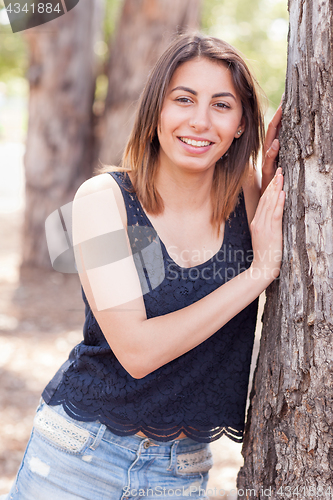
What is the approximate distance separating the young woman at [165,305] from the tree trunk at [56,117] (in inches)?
168

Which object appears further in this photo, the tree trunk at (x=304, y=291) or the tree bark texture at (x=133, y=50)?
the tree bark texture at (x=133, y=50)

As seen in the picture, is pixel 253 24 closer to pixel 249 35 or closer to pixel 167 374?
pixel 249 35

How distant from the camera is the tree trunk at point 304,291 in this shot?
139 cm

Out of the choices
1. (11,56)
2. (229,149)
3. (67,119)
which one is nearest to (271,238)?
(229,149)

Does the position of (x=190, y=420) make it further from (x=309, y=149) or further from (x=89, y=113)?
(x=89, y=113)

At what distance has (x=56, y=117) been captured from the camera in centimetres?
580

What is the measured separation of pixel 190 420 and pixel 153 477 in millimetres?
229

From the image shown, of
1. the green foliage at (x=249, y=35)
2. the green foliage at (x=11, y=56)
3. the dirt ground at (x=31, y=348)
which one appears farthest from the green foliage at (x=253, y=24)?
the dirt ground at (x=31, y=348)

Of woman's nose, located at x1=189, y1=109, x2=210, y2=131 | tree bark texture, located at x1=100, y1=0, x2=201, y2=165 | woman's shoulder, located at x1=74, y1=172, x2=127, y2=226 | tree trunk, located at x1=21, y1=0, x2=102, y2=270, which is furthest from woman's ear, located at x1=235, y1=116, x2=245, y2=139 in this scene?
tree trunk, located at x1=21, y1=0, x2=102, y2=270

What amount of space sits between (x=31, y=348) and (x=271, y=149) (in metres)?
3.31

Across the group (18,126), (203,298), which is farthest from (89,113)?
(18,126)

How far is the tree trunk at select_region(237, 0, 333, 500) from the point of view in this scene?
4.57ft

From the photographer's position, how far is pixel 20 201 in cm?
1220

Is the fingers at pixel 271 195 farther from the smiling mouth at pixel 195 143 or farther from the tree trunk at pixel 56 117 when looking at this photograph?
the tree trunk at pixel 56 117
